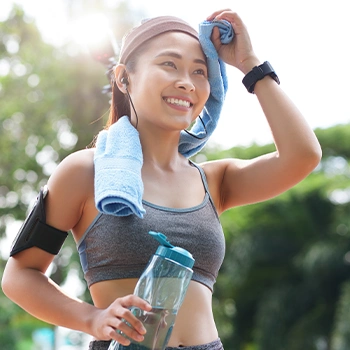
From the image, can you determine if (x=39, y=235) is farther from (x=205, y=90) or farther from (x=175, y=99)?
(x=205, y=90)

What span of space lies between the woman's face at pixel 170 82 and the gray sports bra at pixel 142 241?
10.7 inches

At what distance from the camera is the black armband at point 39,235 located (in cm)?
186

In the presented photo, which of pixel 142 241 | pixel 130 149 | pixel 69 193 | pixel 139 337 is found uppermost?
pixel 130 149

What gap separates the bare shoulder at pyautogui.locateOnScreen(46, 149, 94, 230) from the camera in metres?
1.88

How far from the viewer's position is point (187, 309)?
1.87 metres

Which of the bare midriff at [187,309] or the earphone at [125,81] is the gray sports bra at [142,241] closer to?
the bare midriff at [187,309]

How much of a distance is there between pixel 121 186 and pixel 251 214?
1077cm

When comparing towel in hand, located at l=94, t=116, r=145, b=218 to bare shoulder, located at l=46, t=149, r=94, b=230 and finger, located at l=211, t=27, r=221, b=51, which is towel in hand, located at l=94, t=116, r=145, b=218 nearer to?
bare shoulder, located at l=46, t=149, r=94, b=230

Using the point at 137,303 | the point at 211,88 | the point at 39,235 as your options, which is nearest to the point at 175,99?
the point at 211,88

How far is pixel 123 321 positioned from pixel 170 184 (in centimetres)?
57

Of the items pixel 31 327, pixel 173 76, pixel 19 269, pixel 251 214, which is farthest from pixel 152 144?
pixel 31 327

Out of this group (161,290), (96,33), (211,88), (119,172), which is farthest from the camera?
(96,33)

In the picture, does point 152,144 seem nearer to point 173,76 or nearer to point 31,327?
point 173,76

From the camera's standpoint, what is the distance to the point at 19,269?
1874 millimetres
